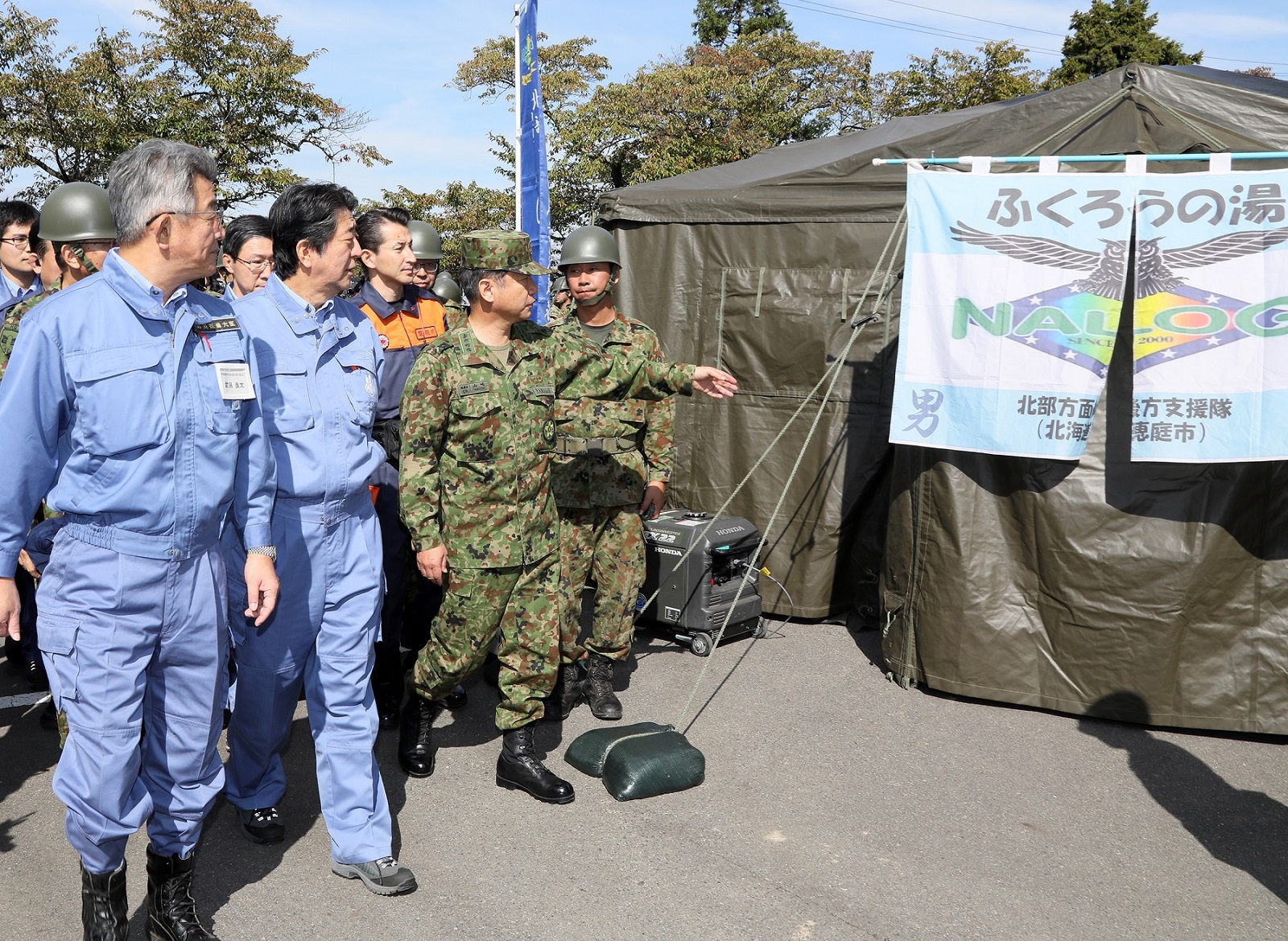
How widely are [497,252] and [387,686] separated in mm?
2133

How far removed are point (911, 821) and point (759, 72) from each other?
2302cm

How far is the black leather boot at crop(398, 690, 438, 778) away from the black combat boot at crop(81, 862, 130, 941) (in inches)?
57.6

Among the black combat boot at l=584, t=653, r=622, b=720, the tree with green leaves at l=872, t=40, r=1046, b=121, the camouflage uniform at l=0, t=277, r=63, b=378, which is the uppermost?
the tree with green leaves at l=872, t=40, r=1046, b=121

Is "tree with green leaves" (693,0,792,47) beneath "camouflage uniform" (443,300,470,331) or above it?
above

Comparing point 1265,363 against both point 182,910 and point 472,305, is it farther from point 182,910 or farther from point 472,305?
point 182,910

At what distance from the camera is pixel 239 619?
3.09m

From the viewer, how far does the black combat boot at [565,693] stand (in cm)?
472

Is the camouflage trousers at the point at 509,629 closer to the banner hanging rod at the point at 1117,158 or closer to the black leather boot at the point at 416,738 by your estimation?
the black leather boot at the point at 416,738

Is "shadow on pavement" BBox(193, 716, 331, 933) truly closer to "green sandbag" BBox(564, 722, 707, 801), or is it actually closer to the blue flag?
"green sandbag" BBox(564, 722, 707, 801)

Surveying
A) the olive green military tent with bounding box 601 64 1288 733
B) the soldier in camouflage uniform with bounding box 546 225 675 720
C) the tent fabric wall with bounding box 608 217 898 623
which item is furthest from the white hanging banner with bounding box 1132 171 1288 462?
the soldier in camouflage uniform with bounding box 546 225 675 720

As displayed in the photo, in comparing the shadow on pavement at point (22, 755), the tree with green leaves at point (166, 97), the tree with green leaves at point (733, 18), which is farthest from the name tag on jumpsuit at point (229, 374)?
the tree with green leaves at point (733, 18)

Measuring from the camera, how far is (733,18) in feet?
113

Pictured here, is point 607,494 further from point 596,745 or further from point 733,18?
point 733,18

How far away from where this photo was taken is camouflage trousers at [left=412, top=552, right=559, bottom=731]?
374 centimetres
